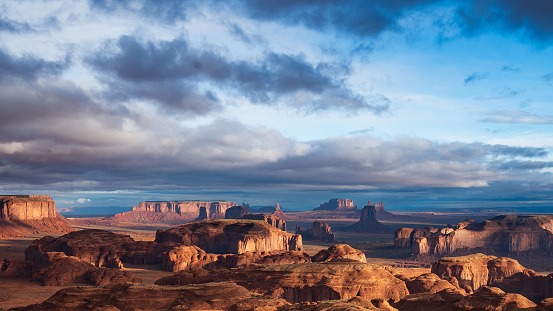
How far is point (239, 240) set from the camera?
624 feet

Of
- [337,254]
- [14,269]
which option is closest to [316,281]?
[337,254]

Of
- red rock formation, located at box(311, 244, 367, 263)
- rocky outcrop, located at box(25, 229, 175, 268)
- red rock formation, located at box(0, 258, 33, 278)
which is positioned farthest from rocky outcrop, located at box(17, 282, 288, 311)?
rocky outcrop, located at box(25, 229, 175, 268)

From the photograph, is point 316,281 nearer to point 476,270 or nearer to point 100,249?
point 476,270

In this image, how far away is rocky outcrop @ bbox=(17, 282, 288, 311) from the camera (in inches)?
2308

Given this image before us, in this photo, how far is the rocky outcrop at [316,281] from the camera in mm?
85125

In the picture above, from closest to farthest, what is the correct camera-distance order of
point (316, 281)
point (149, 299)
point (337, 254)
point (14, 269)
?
point (149, 299), point (316, 281), point (14, 269), point (337, 254)

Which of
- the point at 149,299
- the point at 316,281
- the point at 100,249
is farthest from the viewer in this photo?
the point at 100,249

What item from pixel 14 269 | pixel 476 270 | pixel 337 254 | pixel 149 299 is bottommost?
pixel 476 270

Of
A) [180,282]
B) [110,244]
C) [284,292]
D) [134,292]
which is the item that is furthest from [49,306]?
[110,244]

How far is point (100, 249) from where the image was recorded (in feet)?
483

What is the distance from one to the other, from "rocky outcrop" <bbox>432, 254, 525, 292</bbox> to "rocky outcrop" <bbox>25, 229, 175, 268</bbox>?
261ft

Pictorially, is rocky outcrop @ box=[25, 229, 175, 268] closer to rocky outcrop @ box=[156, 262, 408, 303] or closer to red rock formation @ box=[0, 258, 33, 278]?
red rock formation @ box=[0, 258, 33, 278]

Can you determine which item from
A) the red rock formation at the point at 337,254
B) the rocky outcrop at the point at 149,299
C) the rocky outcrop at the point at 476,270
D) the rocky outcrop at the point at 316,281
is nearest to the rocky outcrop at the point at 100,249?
the red rock formation at the point at 337,254

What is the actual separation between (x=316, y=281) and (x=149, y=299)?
3433cm
